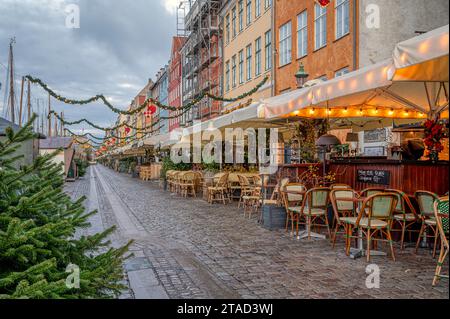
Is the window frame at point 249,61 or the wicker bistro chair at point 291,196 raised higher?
the window frame at point 249,61

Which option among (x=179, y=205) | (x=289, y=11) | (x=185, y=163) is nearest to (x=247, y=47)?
(x=289, y=11)

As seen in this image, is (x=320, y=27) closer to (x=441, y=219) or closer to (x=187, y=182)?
(x=187, y=182)

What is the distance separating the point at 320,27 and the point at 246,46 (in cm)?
1141

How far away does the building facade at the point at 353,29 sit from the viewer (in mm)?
18125

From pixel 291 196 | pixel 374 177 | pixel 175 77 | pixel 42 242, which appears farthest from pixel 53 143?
pixel 175 77

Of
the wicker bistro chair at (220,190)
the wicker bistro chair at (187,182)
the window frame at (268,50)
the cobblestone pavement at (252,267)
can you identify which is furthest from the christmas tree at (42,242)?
the window frame at (268,50)

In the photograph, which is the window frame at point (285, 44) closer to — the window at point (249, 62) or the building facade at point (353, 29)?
the building facade at point (353, 29)

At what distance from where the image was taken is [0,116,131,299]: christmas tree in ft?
10.1

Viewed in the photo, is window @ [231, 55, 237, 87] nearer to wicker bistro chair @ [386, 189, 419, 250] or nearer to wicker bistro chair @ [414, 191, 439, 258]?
wicker bistro chair @ [386, 189, 419, 250]

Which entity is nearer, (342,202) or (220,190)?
(342,202)

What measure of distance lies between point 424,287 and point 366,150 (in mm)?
13304

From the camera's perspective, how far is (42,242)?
10.6 ft

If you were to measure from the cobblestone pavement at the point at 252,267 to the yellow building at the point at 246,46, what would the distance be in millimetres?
15807
